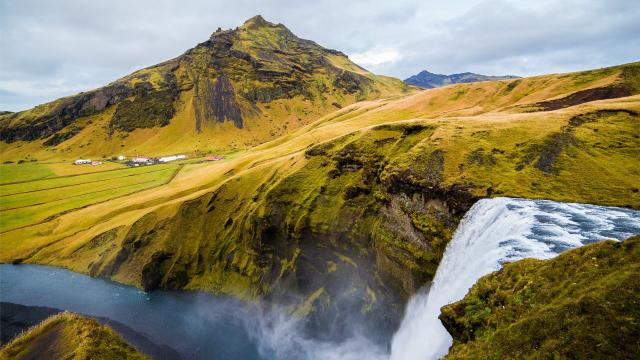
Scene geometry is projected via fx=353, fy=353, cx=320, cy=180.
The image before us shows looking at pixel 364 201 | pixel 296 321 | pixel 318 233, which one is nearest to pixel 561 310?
pixel 364 201

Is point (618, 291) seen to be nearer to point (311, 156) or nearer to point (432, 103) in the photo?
point (311, 156)

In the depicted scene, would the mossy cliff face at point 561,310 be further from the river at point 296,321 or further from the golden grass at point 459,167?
the golden grass at point 459,167

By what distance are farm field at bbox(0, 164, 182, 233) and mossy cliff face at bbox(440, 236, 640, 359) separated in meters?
152

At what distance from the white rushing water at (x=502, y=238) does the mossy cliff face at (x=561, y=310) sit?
661 cm

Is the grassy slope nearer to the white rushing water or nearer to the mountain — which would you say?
the white rushing water

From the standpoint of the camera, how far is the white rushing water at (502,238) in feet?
91.1

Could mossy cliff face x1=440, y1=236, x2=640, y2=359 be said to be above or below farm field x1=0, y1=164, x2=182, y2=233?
above

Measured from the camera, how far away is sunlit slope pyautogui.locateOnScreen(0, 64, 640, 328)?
44562 millimetres

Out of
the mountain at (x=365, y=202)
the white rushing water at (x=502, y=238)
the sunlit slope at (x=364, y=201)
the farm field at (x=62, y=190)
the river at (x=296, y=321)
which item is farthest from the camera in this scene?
the farm field at (x=62, y=190)

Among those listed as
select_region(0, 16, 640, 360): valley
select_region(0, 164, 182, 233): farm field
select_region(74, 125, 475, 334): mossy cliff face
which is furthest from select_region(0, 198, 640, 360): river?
select_region(0, 164, 182, 233): farm field

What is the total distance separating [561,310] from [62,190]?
193 metres

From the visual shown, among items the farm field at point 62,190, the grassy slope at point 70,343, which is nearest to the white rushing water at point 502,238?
the grassy slope at point 70,343

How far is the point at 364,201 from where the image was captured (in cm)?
6669

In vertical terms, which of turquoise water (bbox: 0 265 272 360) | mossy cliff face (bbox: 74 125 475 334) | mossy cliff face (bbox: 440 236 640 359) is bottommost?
turquoise water (bbox: 0 265 272 360)
